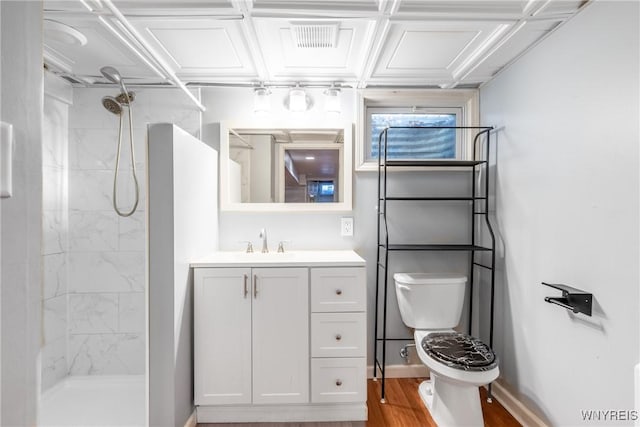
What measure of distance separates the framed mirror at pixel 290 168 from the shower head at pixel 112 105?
748mm

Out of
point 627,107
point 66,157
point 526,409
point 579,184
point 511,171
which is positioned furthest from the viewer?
point 66,157

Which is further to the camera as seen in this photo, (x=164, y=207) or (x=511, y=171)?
(x=511, y=171)

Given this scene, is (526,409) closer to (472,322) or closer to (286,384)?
(472,322)

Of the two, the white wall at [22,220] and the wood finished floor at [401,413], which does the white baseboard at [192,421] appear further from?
the white wall at [22,220]

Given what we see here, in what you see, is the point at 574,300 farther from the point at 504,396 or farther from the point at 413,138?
the point at 413,138

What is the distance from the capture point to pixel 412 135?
251 cm

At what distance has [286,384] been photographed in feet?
6.10

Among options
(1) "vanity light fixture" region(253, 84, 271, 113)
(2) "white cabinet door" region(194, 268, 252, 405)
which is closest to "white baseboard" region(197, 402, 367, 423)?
(2) "white cabinet door" region(194, 268, 252, 405)

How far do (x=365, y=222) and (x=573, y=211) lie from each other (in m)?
1.24

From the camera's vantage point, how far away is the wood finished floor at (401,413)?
1.86 metres

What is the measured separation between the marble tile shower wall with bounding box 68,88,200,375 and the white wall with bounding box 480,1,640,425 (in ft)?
7.86

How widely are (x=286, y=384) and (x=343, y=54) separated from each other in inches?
77.1

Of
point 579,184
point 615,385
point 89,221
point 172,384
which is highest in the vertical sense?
point 579,184

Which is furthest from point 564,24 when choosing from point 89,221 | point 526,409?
point 89,221
